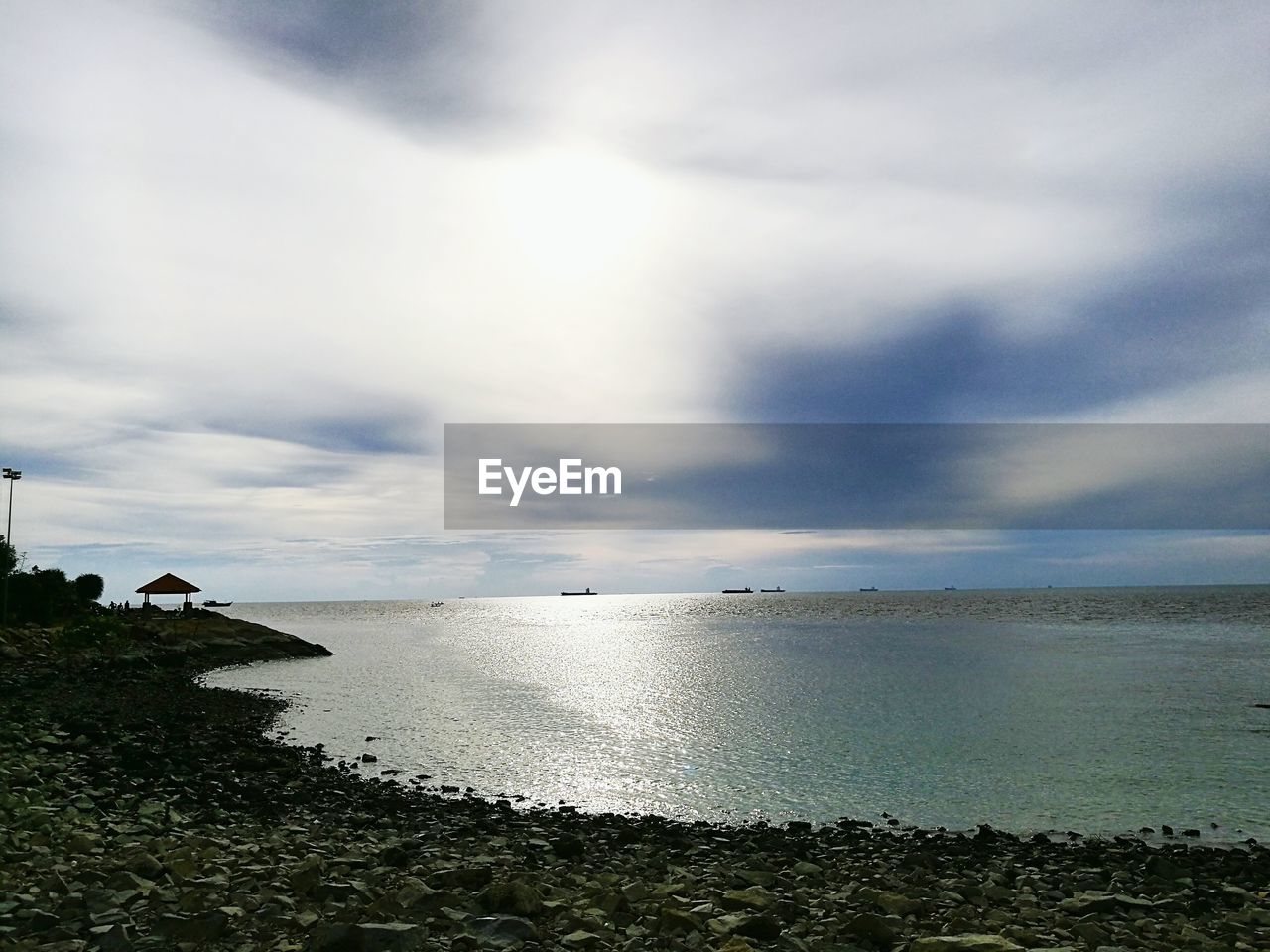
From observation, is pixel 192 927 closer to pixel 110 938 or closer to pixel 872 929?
pixel 110 938

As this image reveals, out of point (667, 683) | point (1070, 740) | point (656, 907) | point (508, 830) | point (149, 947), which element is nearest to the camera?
point (149, 947)

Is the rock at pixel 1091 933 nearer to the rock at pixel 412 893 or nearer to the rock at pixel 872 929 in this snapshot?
the rock at pixel 872 929

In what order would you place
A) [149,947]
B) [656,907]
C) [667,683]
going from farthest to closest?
[667,683] < [656,907] < [149,947]

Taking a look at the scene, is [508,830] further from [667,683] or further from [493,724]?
[667,683]

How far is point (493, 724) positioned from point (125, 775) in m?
20.2

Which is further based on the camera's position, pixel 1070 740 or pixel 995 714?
pixel 995 714

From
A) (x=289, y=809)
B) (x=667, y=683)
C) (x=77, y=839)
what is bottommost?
(x=667, y=683)

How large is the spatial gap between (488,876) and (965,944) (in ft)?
23.3

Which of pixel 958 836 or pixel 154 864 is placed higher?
pixel 154 864

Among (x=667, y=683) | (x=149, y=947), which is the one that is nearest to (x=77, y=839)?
(x=149, y=947)

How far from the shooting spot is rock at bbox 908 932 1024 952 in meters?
10.1

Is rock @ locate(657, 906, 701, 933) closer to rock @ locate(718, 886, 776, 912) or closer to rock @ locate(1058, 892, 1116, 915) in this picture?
rock @ locate(718, 886, 776, 912)

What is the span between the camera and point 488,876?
12.8 meters

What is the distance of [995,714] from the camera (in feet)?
137
